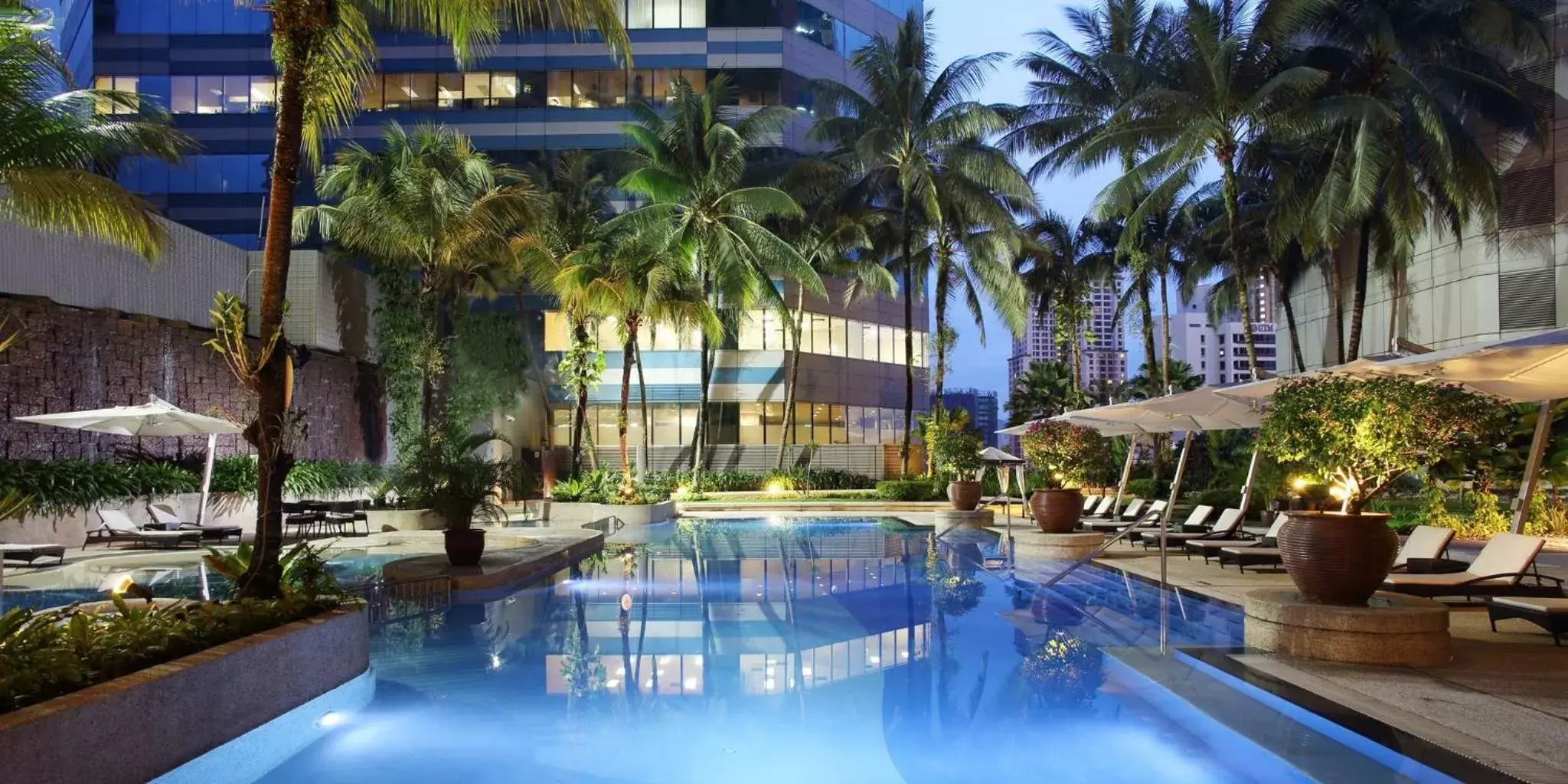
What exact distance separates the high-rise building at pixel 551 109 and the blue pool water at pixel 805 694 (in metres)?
28.5

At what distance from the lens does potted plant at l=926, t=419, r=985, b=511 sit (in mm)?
25156

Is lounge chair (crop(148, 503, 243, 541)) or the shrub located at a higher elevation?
the shrub

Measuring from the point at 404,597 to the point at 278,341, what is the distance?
5.26 metres

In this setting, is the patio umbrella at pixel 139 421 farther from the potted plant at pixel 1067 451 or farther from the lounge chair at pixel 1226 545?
the lounge chair at pixel 1226 545

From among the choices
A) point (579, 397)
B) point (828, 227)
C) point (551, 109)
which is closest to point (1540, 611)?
point (579, 397)

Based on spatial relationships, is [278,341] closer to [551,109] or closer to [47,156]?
[47,156]

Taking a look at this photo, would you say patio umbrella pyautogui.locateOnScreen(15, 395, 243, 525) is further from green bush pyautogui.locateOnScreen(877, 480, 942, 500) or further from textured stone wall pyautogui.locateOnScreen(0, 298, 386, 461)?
green bush pyautogui.locateOnScreen(877, 480, 942, 500)

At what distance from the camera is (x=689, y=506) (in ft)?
102

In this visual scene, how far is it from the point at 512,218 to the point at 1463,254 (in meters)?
26.7

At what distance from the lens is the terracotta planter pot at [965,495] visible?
2506 centimetres

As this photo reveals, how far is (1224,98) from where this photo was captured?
2256 centimetres

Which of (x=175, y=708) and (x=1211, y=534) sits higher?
(x=175, y=708)

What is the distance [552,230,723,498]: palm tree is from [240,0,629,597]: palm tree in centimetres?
1561

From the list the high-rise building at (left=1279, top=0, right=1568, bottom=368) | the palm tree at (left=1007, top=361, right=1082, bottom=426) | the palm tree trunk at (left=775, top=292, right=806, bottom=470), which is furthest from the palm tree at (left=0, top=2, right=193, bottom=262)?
the palm tree at (left=1007, top=361, right=1082, bottom=426)
